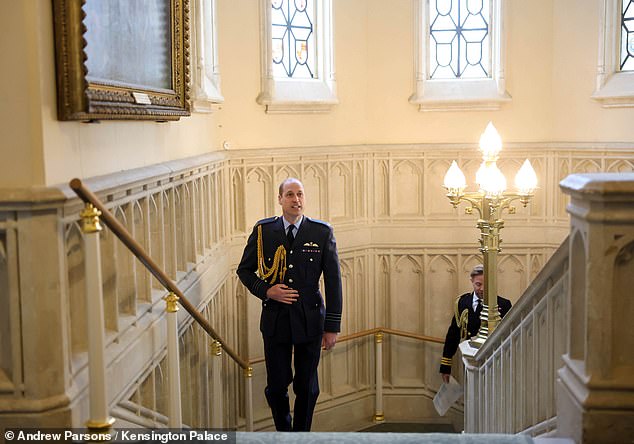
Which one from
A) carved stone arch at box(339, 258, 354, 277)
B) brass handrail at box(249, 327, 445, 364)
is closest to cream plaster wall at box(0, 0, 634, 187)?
carved stone arch at box(339, 258, 354, 277)

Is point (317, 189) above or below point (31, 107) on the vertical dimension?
below

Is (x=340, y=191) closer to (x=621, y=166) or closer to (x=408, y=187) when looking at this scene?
(x=408, y=187)

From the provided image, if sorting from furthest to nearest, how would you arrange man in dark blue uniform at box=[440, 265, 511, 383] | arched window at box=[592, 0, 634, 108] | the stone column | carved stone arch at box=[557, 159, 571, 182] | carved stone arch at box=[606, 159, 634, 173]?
carved stone arch at box=[557, 159, 571, 182], arched window at box=[592, 0, 634, 108], carved stone arch at box=[606, 159, 634, 173], man in dark blue uniform at box=[440, 265, 511, 383], the stone column

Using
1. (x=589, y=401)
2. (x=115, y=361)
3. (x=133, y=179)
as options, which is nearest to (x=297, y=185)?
(x=133, y=179)

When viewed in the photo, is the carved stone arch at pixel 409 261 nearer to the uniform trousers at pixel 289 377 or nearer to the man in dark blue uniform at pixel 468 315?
the man in dark blue uniform at pixel 468 315

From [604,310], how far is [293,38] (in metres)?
5.50

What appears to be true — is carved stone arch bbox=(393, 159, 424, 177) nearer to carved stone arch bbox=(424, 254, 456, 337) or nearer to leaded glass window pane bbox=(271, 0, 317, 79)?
carved stone arch bbox=(424, 254, 456, 337)

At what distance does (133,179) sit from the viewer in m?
3.60

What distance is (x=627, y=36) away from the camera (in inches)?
Answer: 284

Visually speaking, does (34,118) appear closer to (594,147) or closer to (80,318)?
(80,318)

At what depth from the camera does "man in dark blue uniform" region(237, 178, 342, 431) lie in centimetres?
481

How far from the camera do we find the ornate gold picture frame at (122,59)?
2943 mm

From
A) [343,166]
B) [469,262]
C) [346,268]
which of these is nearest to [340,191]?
[343,166]

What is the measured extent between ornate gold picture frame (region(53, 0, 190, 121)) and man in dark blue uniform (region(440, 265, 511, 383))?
113 inches
